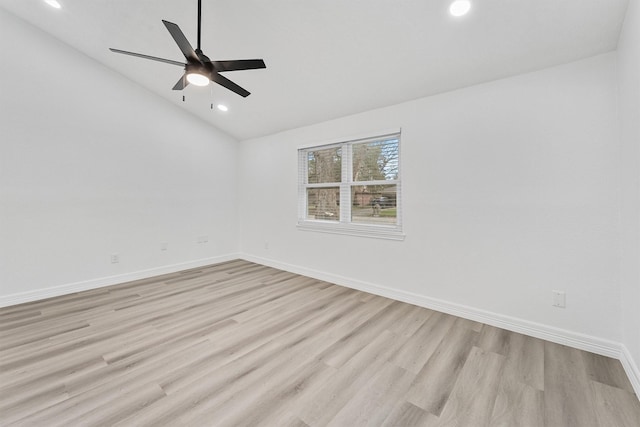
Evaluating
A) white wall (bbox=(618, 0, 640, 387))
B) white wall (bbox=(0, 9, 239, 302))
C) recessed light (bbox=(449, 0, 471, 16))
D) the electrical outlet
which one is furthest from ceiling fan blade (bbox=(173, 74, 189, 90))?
the electrical outlet

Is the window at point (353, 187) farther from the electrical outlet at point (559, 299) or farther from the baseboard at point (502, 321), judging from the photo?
the electrical outlet at point (559, 299)

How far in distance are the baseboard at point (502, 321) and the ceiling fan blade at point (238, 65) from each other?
278cm

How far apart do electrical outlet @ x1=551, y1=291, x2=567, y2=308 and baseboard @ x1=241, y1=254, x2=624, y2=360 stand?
209mm

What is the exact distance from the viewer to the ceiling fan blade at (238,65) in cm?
204

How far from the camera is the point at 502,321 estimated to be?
254cm

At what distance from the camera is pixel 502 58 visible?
7.59 ft

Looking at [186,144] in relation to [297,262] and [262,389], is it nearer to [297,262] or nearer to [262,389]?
[297,262]

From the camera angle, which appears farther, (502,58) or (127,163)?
(127,163)

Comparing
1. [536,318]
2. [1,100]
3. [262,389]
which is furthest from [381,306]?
A: [1,100]

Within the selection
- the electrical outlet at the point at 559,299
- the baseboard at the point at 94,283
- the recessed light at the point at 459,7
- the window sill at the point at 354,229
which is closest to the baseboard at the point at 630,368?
the electrical outlet at the point at 559,299

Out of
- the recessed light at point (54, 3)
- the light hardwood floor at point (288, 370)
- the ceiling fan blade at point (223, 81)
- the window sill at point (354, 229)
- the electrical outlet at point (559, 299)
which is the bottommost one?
the light hardwood floor at point (288, 370)

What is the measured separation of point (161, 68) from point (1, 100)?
1703mm

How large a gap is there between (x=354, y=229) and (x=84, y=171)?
3.72 metres

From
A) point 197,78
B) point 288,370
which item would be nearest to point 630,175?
point 288,370
